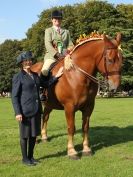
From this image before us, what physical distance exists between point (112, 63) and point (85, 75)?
903mm

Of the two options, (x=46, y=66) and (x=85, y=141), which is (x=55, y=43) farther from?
(x=85, y=141)

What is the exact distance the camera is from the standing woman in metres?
9.83

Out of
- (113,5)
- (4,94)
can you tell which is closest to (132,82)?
(113,5)

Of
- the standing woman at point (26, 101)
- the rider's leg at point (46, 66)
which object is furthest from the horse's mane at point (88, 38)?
the standing woman at point (26, 101)

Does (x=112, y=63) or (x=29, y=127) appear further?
(x=112, y=63)

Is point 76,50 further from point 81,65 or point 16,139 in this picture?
point 16,139

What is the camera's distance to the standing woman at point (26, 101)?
9828mm

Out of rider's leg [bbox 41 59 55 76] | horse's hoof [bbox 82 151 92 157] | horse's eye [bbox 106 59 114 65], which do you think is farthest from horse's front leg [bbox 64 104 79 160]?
horse's eye [bbox 106 59 114 65]

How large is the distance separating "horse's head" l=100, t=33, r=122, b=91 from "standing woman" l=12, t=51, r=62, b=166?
1.78 m

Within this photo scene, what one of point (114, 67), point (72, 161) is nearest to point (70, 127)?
point (72, 161)

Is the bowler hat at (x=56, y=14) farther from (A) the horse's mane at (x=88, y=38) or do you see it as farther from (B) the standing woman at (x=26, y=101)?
(B) the standing woman at (x=26, y=101)

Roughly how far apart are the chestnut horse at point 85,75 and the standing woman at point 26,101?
1.13 metres

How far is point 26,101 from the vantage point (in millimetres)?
9859

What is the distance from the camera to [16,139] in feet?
42.5
